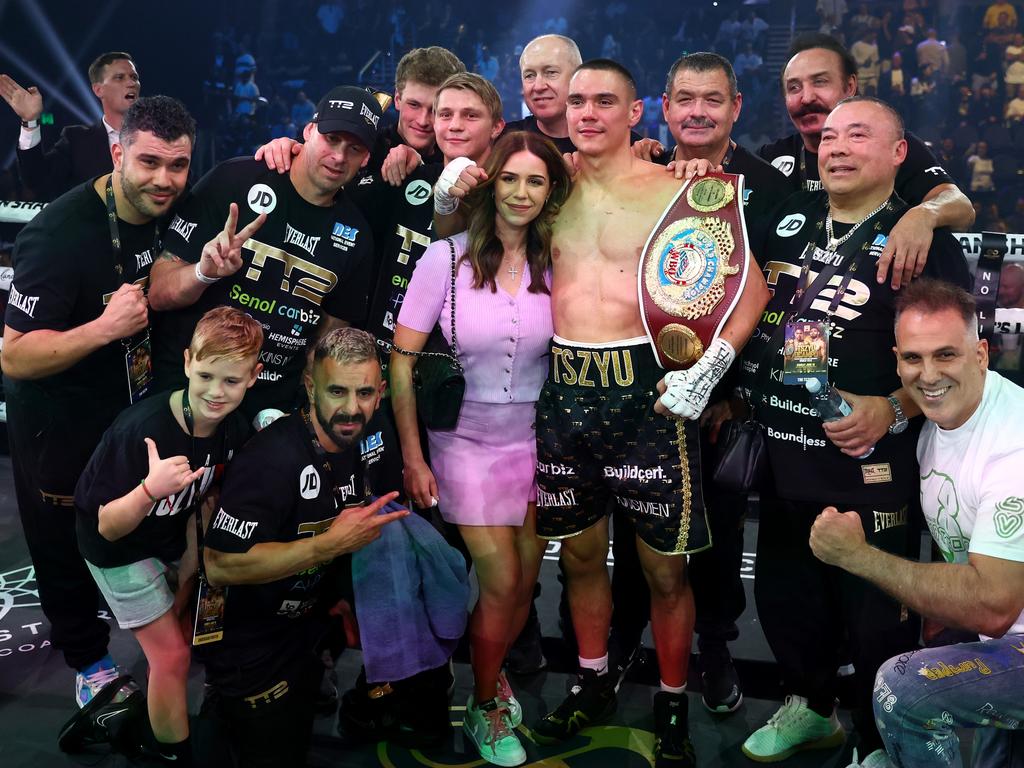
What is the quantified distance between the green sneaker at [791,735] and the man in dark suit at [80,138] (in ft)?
13.3

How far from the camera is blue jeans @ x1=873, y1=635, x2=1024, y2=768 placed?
2.24 metres

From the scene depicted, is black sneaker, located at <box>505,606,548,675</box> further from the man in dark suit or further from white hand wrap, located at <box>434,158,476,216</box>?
the man in dark suit

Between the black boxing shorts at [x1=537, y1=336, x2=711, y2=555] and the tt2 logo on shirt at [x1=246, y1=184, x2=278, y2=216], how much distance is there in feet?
3.19

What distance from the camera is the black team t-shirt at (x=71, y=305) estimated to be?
9.28ft

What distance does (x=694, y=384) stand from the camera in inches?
104

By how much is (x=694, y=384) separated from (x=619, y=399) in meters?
0.23

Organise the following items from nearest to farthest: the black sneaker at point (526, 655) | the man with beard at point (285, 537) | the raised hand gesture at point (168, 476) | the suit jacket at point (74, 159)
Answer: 1. the raised hand gesture at point (168, 476)
2. the man with beard at point (285, 537)
3. the black sneaker at point (526, 655)
4. the suit jacket at point (74, 159)

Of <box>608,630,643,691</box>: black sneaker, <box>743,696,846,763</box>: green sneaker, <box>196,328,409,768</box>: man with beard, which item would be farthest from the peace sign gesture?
<box>743,696,846,763</box>: green sneaker

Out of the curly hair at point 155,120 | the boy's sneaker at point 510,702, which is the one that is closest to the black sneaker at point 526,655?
the boy's sneaker at point 510,702

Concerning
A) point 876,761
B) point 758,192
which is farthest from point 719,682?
point 758,192

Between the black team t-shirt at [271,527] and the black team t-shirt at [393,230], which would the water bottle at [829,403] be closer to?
the black team t-shirt at [271,527]

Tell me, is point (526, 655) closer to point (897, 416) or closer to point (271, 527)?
point (271, 527)

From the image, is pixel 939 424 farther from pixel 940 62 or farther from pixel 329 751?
pixel 940 62

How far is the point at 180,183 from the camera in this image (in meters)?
2.89
